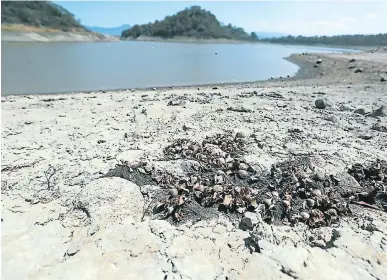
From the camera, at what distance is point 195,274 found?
8.74 ft

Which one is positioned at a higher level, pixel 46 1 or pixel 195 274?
pixel 46 1

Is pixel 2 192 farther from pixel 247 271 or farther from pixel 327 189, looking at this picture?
pixel 327 189

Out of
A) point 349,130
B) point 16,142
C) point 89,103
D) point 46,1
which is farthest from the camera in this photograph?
point 46,1

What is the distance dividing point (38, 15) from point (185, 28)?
43148 mm

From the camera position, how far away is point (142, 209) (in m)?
3.61

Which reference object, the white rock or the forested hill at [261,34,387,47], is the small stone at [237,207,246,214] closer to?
the white rock

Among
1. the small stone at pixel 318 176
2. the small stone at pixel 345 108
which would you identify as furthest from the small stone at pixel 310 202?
the small stone at pixel 345 108

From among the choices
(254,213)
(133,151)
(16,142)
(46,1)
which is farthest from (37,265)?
(46,1)

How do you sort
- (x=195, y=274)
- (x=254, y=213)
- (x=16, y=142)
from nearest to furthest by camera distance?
(x=195, y=274) < (x=254, y=213) < (x=16, y=142)

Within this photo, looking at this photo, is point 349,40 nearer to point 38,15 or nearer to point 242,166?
point 38,15

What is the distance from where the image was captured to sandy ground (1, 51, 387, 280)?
2.73 meters

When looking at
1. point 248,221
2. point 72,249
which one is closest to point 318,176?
point 248,221

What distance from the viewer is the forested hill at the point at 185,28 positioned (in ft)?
317

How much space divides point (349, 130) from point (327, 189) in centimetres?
241
